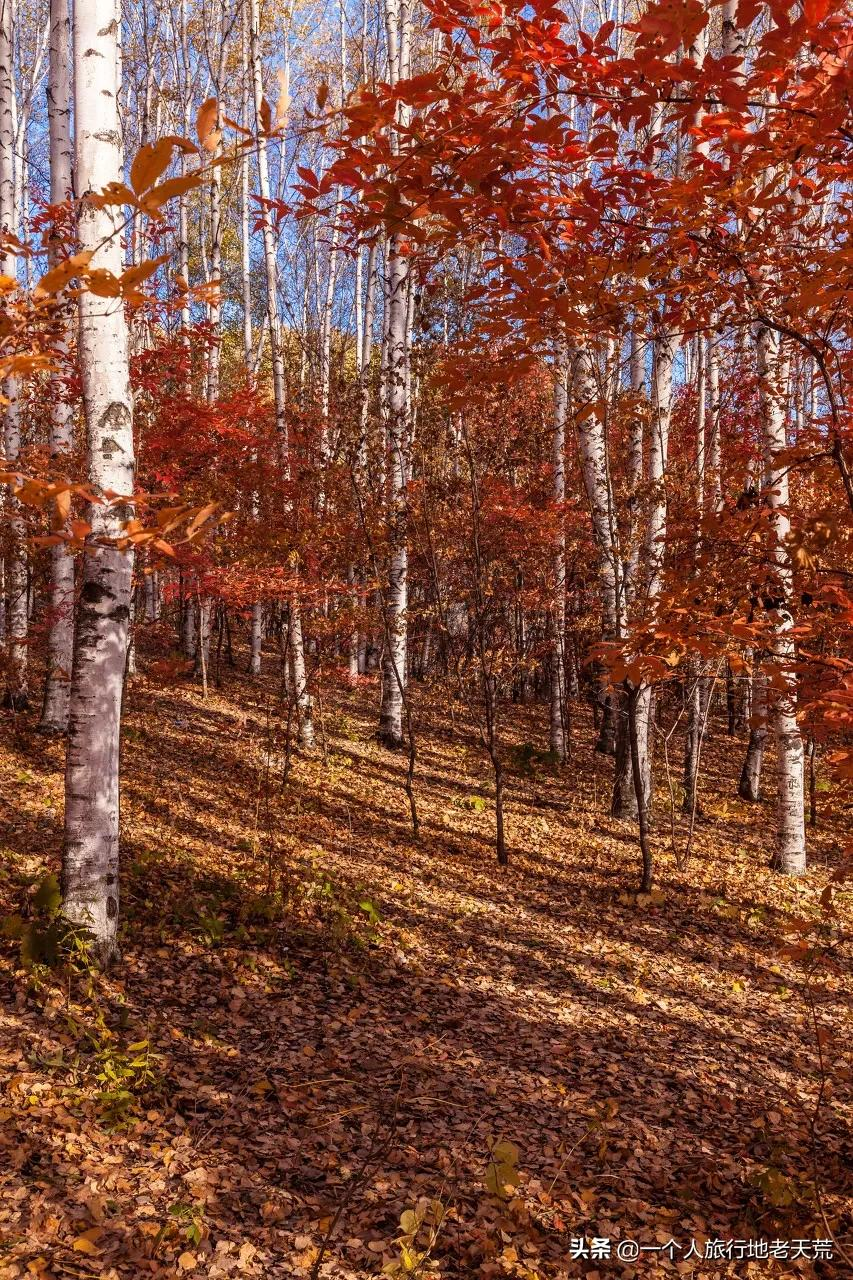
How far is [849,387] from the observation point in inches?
150

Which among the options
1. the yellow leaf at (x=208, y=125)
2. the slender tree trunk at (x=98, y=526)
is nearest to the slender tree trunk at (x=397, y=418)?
the slender tree trunk at (x=98, y=526)

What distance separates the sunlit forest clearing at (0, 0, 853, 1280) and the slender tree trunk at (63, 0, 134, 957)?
0.02 m

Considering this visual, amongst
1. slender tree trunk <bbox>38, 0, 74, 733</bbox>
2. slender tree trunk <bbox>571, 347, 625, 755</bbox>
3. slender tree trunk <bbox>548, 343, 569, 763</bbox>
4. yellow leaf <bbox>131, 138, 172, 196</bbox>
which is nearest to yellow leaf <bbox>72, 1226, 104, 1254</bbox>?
yellow leaf <bbox>131, 138, 172, 196</bbox>

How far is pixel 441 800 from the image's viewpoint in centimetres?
974

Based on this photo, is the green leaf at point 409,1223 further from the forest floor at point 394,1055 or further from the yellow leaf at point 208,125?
the yellow leaf at point 208,125

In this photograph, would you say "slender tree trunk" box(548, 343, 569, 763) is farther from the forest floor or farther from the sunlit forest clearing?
the forest floor

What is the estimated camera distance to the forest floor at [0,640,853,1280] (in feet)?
10.2

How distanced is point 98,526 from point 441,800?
21.1ft

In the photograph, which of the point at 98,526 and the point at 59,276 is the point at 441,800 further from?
the point at 59,276

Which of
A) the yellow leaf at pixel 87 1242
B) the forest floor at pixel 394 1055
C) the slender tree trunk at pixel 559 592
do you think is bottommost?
the forest floor at pixel 394 1055

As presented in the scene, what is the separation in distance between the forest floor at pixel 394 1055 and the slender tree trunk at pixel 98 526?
354 millimetres

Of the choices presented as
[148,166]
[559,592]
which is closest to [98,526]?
[148,166]

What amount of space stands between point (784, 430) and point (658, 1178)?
253 inches

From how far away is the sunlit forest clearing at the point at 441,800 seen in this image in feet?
7.78
